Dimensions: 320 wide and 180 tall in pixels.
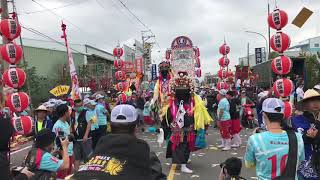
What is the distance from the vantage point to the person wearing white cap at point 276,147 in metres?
4.28

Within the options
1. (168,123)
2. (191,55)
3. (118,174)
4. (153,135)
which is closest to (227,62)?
(191,55)

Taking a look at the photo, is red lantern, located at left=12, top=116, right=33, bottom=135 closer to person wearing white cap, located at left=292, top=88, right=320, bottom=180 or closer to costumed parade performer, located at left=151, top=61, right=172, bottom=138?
costumed parade performer, located at left=151, top=61, right=172, bottom=138

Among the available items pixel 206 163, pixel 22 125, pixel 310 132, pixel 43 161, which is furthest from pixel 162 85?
pixel 310 132

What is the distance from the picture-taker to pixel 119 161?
3.09 m

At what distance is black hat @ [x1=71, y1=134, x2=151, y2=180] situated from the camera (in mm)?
3057

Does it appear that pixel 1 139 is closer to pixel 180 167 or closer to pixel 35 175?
pixel 35 175

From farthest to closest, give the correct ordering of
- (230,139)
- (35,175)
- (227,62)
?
(227,62), (230,139), (35,175)

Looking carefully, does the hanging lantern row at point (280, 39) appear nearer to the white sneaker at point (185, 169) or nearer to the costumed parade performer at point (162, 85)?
the white sneaker at point (185, 169)

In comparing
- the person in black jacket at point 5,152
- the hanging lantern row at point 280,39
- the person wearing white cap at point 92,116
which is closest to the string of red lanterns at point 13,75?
the person wearing white cap at point 92,116

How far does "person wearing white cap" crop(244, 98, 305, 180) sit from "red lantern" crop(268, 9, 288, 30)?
835cm

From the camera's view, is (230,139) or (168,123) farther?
(230,139)

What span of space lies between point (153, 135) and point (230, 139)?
5.25 metres

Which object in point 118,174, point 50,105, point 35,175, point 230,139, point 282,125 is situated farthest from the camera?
point 230,139

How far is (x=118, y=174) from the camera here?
9.96 ft
